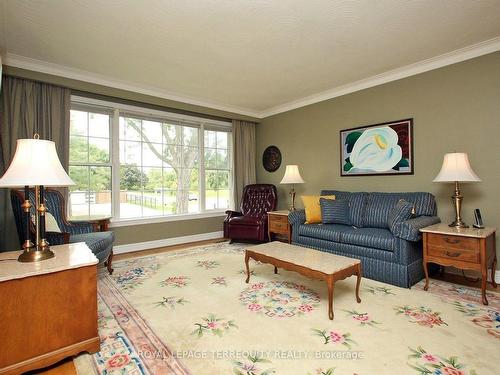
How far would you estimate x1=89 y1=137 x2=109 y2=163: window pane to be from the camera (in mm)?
3971

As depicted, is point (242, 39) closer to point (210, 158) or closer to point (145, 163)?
point (145, 163)

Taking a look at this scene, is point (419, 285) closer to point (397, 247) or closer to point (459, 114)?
point (397, 247)

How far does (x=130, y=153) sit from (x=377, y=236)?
383 centimetres

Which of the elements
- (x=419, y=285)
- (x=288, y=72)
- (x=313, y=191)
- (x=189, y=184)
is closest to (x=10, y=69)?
(x=189, y=184)

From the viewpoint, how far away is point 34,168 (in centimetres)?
166

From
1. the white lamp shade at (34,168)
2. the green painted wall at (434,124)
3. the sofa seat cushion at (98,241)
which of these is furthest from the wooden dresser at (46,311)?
the green painted wall at (434,124)

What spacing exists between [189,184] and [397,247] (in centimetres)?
356

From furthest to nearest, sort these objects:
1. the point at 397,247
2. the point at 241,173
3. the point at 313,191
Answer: the point at 241,173 → the point at 313,191 → the point at 397,247

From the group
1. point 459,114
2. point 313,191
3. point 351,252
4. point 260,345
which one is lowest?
point 260,345

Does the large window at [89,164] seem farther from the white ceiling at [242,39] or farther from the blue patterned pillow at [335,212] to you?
the blue patterned pillow at [335,212]

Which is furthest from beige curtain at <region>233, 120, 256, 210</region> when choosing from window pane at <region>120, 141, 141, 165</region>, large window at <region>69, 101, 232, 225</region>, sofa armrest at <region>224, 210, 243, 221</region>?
window pane at <region>120, 141, 141, 165</region>

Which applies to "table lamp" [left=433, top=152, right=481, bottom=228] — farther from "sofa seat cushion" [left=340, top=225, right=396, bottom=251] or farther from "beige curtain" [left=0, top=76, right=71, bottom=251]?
"beige curtain" [left=0, top=76, right=71, bottom=251]

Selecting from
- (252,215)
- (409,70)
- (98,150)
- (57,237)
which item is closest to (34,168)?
(57,237)

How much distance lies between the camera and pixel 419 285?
275cm
